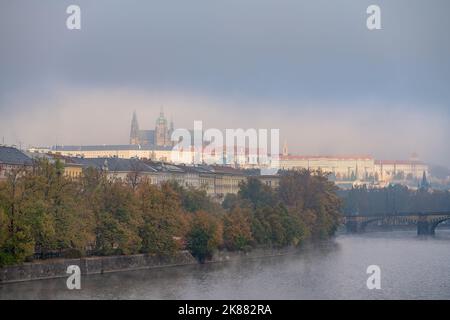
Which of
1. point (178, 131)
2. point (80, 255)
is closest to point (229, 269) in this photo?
point (80, 255)

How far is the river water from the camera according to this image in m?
41.4

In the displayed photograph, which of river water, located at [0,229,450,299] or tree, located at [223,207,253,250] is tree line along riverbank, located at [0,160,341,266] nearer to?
tree, located at [223,207,253,250]

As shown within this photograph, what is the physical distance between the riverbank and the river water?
59 cm

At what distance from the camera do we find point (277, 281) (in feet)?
154

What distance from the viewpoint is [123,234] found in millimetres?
48625

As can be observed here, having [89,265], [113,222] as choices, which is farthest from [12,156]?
[89,265]

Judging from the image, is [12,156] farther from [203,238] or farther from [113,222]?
[113,222]

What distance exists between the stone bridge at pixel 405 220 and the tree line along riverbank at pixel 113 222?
28.5 meters

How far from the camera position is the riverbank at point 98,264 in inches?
1681

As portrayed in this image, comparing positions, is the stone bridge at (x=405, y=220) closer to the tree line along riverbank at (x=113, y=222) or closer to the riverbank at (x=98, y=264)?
the tree line along riverbank at (x=113, y=222)

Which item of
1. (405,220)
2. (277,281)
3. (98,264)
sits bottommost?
(405,220)

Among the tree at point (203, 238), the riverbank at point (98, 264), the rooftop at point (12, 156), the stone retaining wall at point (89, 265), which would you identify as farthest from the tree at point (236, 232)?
the rooftop at point (12, 156)

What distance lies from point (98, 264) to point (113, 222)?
2.60 meters

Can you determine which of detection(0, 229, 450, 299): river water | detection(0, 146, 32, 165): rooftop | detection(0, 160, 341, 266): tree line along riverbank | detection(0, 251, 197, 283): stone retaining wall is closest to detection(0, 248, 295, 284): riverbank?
detection(0, 251, 197, 283): stone retaining wall
